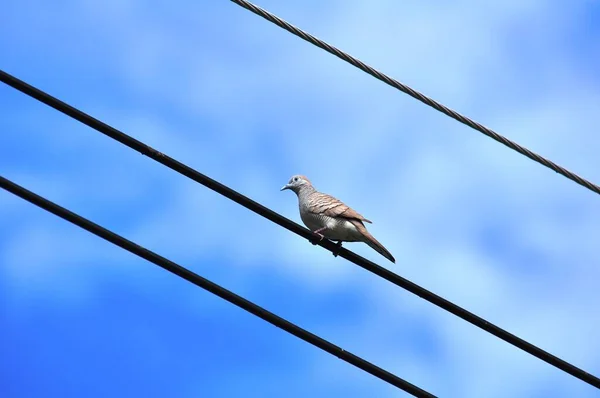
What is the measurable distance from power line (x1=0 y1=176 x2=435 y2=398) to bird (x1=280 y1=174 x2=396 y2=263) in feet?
8.34

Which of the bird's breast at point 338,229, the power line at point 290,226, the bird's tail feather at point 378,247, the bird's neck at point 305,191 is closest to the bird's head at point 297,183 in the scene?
the bird's neck at point 305,191

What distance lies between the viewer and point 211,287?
6016 mm

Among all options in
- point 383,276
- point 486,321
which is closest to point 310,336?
point 383,276

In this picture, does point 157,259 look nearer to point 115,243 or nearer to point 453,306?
point 115,243

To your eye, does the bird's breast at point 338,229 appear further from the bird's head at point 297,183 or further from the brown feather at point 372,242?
the bird's head at point 297,183

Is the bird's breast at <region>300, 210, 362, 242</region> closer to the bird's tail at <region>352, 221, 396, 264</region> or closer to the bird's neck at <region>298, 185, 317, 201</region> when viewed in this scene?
the bird's tail at <region>352, 221, 396, 264</region>

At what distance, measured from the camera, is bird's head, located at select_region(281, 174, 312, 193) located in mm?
11078

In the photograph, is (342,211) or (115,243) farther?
(342,211)

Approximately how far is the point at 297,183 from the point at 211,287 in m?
5.24

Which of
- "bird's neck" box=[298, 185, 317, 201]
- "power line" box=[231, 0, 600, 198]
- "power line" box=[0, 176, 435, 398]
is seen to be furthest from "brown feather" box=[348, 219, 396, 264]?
"power line" box=[0, 176, 435, 398]

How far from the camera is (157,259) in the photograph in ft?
19.5

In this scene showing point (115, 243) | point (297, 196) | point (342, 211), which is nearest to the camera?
point (115, 243)

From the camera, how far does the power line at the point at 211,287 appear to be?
5746 mm

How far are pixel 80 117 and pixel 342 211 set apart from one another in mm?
4031
